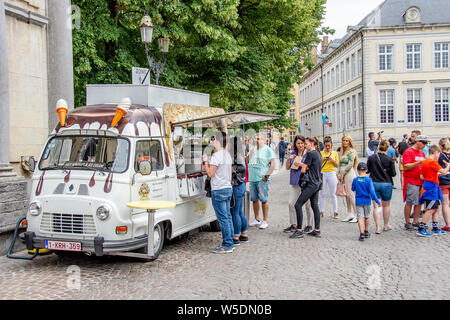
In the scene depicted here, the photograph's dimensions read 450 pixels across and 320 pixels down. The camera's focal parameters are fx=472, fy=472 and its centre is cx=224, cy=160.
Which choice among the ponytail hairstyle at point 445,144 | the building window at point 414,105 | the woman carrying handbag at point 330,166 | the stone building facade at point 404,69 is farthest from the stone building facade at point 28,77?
the building window at point 414,105

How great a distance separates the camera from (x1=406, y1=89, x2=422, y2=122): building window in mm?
46781

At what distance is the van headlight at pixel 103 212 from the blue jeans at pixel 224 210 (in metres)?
1.92

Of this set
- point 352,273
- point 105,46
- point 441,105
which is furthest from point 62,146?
point 441,105

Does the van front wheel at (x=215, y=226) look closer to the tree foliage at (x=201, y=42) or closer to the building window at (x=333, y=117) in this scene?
the tree foliage at (x=201, y=42)

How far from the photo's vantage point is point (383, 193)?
9.20 m

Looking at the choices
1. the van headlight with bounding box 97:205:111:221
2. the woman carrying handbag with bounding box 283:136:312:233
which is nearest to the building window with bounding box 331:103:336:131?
the woman carrying handbag with bounding box 283:136:312:233

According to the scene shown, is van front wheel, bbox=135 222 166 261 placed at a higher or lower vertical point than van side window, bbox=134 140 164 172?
lower

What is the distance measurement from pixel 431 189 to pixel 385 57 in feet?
137

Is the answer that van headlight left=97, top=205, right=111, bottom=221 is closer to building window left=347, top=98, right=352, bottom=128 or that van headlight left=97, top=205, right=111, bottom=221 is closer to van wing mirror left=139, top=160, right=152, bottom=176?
van wing mirror left=139, top=160, right=152, bottom=176

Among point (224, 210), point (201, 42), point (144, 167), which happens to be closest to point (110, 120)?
point (144, 167)

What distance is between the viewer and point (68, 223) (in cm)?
642

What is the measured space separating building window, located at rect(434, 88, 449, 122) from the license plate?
4614 cm

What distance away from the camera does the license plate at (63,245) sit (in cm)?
628

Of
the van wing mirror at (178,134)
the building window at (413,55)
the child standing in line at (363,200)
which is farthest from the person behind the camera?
the building window at (413,55)
